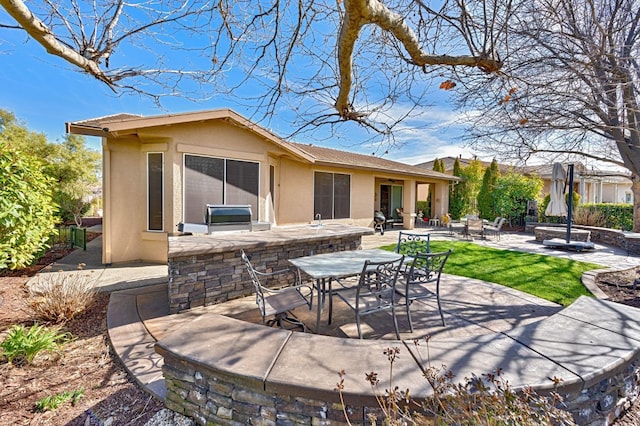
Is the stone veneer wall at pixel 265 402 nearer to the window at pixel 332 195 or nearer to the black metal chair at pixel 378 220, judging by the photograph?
the window at pixel 332 195

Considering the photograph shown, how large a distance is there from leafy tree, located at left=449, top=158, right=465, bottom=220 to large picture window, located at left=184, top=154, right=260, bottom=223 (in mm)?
14811

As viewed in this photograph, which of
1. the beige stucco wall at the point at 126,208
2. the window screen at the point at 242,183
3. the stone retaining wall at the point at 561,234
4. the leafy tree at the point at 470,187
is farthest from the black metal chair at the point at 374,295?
the leafy tree at the point at 470,187

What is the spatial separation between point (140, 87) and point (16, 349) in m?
3.70

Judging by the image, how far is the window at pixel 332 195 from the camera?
11688mm

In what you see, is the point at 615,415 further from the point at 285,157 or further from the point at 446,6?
the point at 285,157

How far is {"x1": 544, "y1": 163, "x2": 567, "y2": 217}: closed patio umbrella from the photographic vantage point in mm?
9102

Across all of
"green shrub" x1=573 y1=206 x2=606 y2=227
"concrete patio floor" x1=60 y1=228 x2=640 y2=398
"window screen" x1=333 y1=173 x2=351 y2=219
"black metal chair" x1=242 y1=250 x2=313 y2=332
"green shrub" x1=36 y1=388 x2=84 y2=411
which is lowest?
"green shrub" x1=36 y1=388 x2=84 y2=411

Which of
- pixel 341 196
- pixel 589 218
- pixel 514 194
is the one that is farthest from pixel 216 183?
pixel 589 218

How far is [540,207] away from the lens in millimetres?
15484

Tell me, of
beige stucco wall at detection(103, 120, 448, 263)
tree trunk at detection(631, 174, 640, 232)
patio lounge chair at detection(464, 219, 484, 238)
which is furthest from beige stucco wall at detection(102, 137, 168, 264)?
tree trunk at detection(631, 174, 640, 232)

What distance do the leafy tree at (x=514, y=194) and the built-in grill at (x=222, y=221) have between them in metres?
14.7

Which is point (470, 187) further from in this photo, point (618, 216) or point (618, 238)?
point (618, 238)

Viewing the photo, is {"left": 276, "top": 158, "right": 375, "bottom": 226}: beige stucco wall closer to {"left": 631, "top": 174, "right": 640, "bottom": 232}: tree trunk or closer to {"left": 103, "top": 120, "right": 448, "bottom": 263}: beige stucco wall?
{"left": 103, "top": 120, "right": 448, "bottom": 263}: beige stucco wall

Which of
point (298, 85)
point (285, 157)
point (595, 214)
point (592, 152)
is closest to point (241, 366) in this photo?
point (298, 85)
